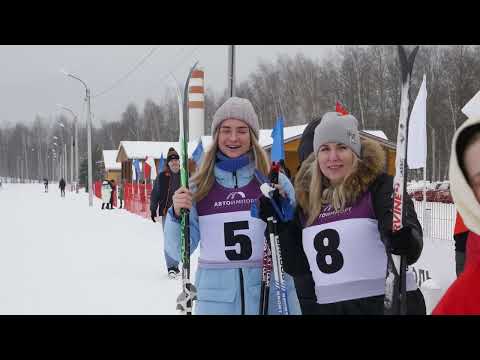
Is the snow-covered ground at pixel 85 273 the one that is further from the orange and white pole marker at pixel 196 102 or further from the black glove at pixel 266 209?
the orange and white pole marker at pixel 196 102

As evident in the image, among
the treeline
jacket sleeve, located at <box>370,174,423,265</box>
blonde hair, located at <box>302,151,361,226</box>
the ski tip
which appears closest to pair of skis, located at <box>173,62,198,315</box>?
blonde hair, located at <box>302,151,361,226</box>

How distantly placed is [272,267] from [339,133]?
0.67 meters

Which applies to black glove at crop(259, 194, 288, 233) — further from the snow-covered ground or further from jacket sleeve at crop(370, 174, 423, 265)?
the snow-covered ground

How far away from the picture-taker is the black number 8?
2.28 meters

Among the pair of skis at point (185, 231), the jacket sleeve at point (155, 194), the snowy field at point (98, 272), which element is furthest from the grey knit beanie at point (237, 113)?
the jacket sleeve at point (155, 194)

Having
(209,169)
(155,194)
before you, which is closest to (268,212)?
(209,169)

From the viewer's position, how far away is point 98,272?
736 centimetres

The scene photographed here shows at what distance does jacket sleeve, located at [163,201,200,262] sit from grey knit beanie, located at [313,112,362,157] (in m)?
0.70
